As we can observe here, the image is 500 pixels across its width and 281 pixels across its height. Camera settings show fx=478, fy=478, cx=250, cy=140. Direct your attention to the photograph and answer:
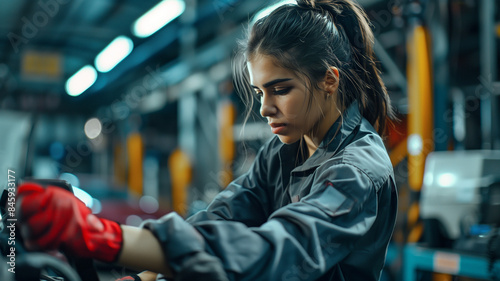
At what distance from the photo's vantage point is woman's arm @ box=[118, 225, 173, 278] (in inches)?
21.5

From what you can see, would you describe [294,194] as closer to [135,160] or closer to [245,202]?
[245,202]

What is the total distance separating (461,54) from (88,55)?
4.96 meters

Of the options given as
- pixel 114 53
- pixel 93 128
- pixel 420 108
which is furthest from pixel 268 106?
pixel 93 128

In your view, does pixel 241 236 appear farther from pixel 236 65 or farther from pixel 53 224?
pixel 236 65

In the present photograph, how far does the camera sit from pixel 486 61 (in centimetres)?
262

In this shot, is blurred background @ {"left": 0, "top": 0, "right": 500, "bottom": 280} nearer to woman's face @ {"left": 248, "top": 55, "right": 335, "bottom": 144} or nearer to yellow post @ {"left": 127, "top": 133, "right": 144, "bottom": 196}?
yellow post @ {"left": 127, "top": 133, "right": 144, "bottom": 196}

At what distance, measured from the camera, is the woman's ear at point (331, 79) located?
79 cm

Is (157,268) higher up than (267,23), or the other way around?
(267,23)

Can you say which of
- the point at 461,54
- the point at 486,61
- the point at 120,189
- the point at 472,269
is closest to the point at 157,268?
the point at 472,269

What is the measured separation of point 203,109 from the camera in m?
6.93

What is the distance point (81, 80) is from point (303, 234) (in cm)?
746

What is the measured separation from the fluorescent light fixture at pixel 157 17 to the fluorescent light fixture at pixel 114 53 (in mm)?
348

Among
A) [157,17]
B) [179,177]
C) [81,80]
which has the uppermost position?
[157,17]

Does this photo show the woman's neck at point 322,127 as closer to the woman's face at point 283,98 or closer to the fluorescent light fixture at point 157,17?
the woman's face at point 283,98
